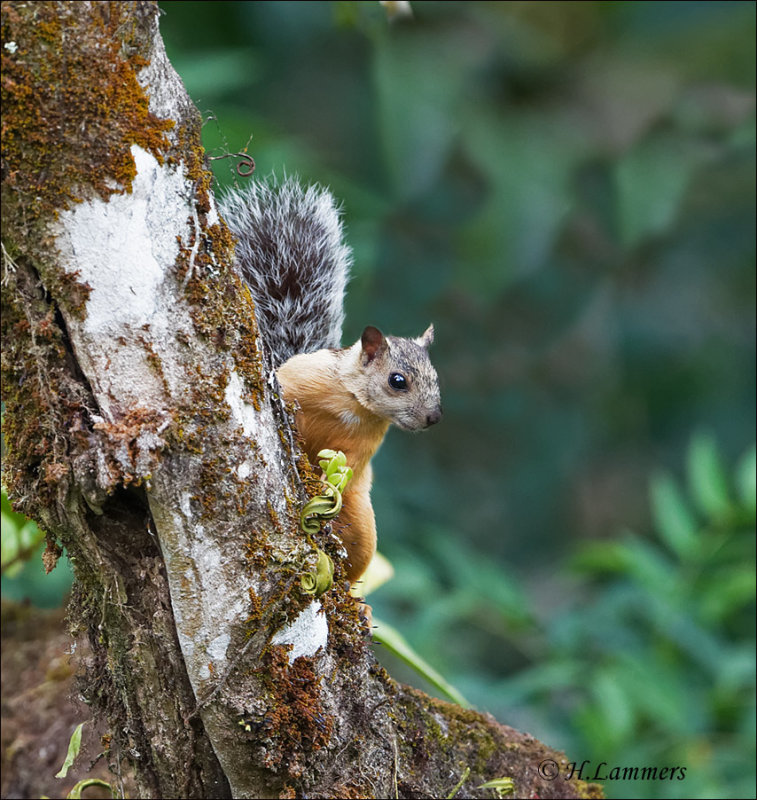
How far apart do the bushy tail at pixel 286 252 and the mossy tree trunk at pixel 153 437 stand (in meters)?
1.08

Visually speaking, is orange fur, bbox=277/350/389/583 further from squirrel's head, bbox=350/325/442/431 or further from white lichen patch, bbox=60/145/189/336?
white lichen patch, bbox=60/145/189/336

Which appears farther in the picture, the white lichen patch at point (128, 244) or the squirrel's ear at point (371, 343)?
the squirrel's ear at point (371, 343)

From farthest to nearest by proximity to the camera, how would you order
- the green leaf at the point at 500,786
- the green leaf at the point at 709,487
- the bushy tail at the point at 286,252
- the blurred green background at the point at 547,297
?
the blurred green background at the point at 547,297, the green leaf at the point at 709,487, the bushy tail at the point at 286,252, the green leaf at the point at 500,786

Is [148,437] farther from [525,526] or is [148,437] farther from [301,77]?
[525,526]

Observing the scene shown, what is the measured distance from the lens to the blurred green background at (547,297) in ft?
11.1

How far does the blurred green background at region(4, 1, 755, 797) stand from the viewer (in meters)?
3.39

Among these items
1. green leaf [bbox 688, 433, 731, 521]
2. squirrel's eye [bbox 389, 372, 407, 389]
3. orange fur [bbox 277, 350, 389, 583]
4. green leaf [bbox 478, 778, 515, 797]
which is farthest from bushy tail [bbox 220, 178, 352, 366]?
green leaf [bbox 688, 433, 731, 521]

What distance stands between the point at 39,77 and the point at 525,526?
449 cm

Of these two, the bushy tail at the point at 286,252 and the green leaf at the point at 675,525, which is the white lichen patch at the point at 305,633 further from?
the green leaf at the point at 675,525

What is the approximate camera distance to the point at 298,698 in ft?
5.06

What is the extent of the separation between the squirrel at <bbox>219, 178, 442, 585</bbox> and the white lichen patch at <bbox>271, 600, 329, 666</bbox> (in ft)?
2.15

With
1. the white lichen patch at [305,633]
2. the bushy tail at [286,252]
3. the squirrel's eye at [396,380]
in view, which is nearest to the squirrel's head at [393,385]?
the squirrel's eye at [396,380]

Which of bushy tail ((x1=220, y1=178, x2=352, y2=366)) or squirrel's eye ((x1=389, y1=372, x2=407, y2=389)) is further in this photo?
bushy tail ((x1=220, y1=178, x2=352, y2=366))

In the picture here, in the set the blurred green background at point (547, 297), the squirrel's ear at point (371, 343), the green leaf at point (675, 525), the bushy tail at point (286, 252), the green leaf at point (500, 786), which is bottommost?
the green leaf at point (500, 786)
